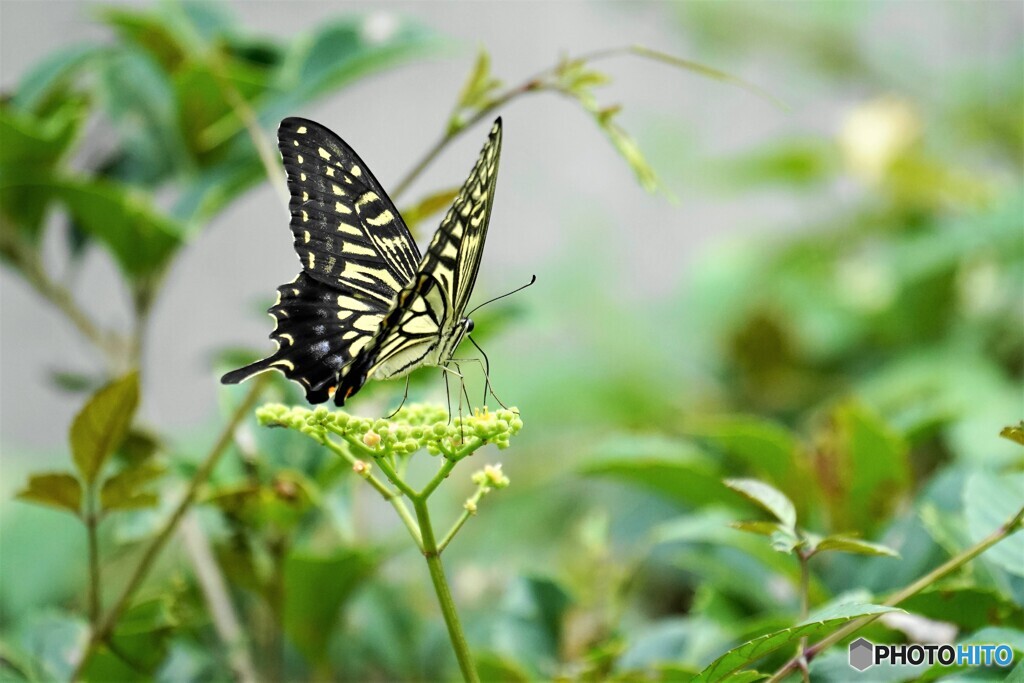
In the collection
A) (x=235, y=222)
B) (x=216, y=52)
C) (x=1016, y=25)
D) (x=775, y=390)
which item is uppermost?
(x=1016, y=25)

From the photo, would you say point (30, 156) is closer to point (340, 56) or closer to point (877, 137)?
point (340, 56)

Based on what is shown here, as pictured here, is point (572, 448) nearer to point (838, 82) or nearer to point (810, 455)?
point (810, 455)

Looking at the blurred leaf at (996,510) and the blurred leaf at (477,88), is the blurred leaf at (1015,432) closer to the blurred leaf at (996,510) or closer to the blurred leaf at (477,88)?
the blurred leaf at (996,510)

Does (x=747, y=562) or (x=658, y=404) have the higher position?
(x=658, y=404)

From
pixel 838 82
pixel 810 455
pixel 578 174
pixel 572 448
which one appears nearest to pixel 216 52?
pixel 810 455

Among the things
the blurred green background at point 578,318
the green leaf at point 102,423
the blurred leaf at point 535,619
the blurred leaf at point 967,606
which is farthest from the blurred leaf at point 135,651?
the blurred leaf at point 967,606

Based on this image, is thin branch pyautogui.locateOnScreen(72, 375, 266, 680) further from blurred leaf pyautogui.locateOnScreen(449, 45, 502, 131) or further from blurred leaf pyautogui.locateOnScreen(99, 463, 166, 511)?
blurred leaf pyautogui.locateOnScreen(449, 45, 502, 131)
